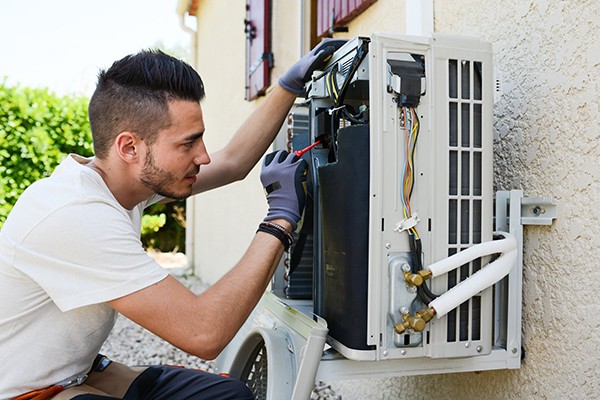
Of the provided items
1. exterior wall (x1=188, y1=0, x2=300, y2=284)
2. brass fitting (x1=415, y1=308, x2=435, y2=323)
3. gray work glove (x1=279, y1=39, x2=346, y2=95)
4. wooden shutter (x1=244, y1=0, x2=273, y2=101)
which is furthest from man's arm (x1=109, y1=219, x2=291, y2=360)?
wooden shutter (x1=244, y1=0, x2=273, y2=101)

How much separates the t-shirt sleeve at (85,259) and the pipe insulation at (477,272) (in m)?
0.68

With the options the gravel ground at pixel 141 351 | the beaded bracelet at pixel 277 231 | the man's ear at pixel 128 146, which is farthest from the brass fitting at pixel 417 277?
the gravel ground at pixel 141 351

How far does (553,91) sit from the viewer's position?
A: 4.82 feet

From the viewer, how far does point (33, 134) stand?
704 centimetres

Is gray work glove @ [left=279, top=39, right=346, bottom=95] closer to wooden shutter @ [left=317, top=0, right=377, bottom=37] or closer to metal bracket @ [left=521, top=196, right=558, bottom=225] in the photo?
metal bracket @ [left=521, top=196, right=558, bottom=225]

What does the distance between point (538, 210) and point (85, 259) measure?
119 cm

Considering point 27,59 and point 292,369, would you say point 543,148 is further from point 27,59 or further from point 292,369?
point 27,59

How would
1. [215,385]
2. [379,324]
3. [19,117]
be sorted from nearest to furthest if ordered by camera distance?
1. [379,324]
2. [215,385]
3. [19,117]

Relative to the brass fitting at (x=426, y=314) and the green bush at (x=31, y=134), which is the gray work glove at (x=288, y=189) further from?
the green bush at (x=31, y=134)

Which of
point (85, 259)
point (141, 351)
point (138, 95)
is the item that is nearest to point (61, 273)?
point (85, 259)

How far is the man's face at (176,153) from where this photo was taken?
154 cm

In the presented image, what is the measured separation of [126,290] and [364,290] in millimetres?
571

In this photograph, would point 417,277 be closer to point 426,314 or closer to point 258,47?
point 426,314

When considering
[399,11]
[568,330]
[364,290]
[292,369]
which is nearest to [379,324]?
[364,290]
